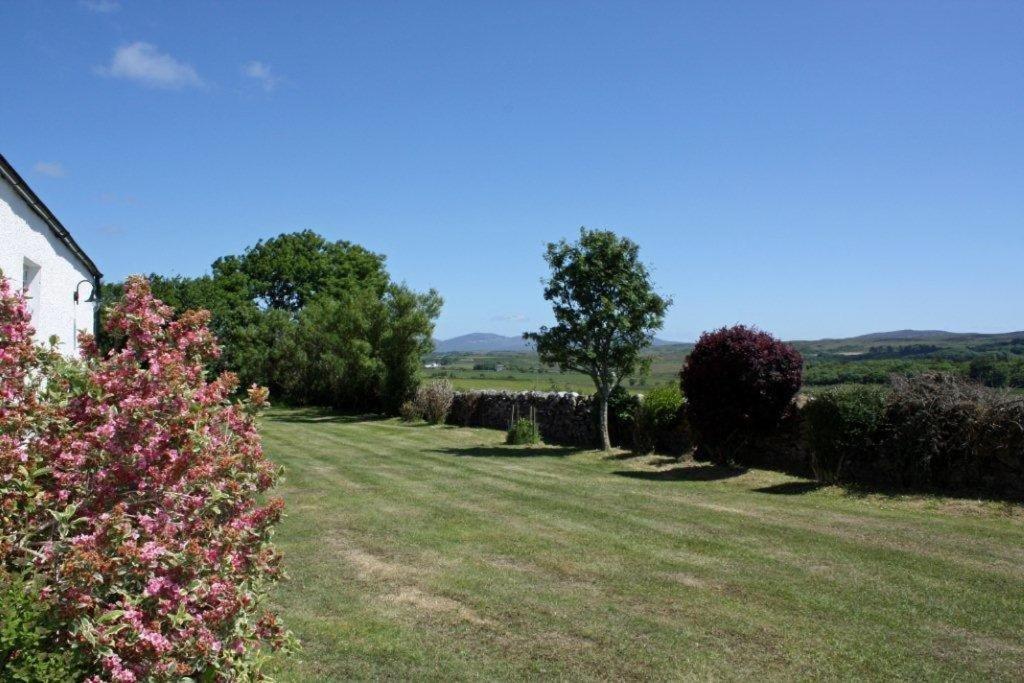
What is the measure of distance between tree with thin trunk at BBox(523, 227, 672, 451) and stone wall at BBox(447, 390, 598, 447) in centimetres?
199

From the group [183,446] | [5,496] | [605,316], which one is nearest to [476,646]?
[183,446]

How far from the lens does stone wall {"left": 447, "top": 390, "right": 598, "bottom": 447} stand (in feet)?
70.7

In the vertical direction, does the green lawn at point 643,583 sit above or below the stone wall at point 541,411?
below

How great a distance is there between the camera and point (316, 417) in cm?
3192

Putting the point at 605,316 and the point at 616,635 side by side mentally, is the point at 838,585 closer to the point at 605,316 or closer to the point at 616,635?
the point at 616,635

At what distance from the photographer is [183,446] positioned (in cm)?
409

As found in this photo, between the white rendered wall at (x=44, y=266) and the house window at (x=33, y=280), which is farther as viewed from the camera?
the house window at (x=33, y=280)

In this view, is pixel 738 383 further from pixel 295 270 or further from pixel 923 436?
pixel 295 270

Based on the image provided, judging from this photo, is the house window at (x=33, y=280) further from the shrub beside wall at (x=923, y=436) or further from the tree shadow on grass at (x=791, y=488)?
the shrub beside wall at (x=923, y=436)

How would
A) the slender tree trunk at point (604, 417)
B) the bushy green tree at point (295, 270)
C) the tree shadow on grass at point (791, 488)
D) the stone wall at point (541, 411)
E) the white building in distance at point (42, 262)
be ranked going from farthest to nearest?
the bushy green tree at point (295, 270)
the stone wall at point (541, 411)
the slender tree trunk at point (604, 417)
the tree shadow on grass at point (791, 488)
the white building in distance at point (42, 262)

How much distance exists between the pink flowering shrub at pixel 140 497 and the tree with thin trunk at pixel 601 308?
1468 centimetres

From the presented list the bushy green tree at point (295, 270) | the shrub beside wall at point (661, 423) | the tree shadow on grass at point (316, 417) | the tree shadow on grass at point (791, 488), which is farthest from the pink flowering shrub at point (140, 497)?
the bushy green tree at point (295, 270)

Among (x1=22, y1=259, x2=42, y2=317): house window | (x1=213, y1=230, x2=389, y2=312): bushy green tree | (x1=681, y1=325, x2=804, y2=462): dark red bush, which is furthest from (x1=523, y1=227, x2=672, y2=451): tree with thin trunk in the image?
(x1=213, y1=230, x2=389, y2=312): bushy green tree

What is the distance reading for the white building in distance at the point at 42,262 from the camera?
25.2 feet
